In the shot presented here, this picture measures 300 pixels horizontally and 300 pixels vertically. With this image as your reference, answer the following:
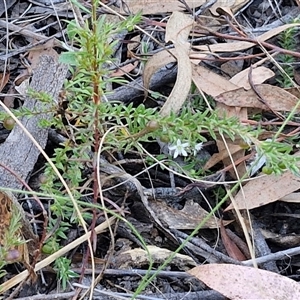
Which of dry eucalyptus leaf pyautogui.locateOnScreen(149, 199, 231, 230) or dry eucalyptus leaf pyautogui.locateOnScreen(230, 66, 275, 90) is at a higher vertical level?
dry eucalyptus leaf pyautogui.locateOnScreen(230, 66, 275, 90)

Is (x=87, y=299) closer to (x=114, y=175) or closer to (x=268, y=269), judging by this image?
(x=114, y=175)

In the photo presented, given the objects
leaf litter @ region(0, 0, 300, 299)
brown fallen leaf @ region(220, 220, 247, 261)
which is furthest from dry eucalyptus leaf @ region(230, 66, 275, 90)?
brown fallen leaf @ region(220, 220, 247, 261)

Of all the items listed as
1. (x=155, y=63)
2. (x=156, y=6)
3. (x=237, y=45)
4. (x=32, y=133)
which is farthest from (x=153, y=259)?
(x=156, y=6)

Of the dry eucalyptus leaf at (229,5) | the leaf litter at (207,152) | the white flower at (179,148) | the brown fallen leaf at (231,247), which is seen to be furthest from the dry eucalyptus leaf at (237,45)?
the brown fallen leaf at (231,247)

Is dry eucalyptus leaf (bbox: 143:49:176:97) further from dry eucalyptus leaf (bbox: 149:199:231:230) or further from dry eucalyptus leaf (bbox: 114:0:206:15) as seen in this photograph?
dry eucalyptus leaf (bbox: 149:199:231:230)

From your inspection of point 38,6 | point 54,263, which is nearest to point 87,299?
point 54,263

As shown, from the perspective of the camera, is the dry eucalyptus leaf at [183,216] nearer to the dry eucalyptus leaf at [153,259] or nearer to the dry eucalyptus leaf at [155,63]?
the dry eucalyptus leaf at [153,259]

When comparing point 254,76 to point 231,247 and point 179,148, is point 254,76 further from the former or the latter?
point 231,247
